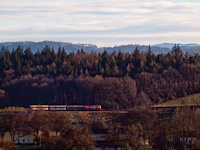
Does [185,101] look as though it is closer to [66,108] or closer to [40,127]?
[66,108]

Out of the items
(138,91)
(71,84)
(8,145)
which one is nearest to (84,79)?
(71,84)

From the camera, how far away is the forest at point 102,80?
7981cm

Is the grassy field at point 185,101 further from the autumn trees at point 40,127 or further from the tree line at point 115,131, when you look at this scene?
the autumn trees at point 40,127

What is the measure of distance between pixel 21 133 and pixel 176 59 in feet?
154

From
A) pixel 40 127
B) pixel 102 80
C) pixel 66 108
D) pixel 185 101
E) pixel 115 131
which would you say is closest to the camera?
pixel 115 131

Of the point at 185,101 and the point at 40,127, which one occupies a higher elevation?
the point at 185,101

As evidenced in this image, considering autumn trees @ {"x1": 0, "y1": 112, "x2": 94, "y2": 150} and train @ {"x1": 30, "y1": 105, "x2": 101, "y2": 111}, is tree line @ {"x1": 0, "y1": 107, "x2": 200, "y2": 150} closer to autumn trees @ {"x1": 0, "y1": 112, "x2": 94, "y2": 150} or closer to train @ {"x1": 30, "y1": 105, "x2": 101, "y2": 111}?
autumn trees @ {"x1": 0, "y1": 112, "x2": 94, "y2": 150}

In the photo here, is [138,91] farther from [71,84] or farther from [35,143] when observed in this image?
[35,143]

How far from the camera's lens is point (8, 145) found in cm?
4519

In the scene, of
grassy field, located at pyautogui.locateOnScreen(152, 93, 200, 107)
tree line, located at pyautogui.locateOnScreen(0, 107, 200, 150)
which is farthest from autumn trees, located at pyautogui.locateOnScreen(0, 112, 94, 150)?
grassy field, located at pyautogui.locateOnScreen(152, 93, 200, 107)

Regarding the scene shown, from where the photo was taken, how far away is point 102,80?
82.7m

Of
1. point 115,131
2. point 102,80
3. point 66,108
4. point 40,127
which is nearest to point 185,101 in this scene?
point 102,80

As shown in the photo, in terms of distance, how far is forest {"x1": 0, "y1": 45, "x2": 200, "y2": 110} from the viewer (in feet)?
262

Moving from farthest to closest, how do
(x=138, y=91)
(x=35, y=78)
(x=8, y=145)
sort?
(x=35, y=78)
(x=138, y=91)
(x=8, y=145)
